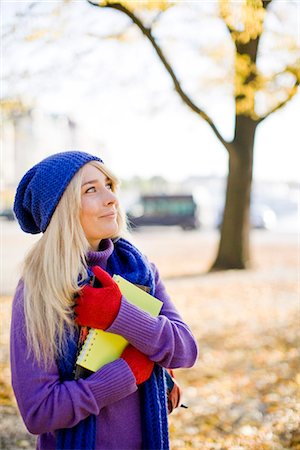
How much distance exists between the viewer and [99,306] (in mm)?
1673

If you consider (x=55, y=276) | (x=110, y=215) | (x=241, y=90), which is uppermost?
(x=110, y=215)

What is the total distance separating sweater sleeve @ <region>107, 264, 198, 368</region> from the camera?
1.69 meters

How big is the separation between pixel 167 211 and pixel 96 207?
85.4ft

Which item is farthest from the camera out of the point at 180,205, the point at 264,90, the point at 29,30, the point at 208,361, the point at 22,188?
the point at 180,205

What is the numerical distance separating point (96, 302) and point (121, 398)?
0.98 ft

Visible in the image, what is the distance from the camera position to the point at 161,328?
1751 mm

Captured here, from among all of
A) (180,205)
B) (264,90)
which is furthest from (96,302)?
(180,205)

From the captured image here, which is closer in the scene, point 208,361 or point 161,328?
point 161,328

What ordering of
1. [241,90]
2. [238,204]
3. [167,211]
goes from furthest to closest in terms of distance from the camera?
[167,211] → [238,204] → [241,90]

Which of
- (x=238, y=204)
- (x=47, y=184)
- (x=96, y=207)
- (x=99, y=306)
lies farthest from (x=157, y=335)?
(x=238, y=204)

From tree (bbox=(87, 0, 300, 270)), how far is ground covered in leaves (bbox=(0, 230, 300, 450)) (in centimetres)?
78

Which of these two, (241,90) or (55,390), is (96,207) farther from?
(241,90)

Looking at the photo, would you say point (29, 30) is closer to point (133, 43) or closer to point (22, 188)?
point (133, 43)

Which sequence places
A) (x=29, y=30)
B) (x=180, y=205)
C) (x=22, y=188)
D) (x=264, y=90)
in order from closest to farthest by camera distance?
(x=22, y=188) < (x=29, y=30) < (x=264, y=90) < (x=180, y=205)
